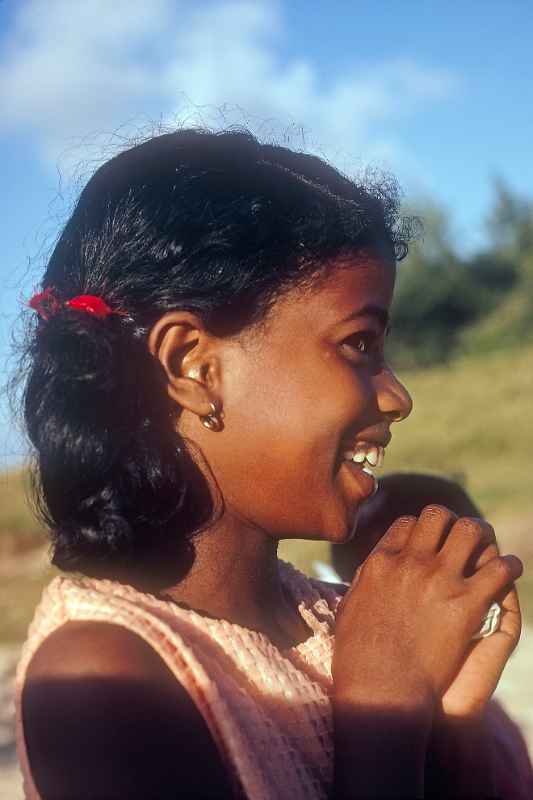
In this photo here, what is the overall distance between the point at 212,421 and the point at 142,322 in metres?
0.22

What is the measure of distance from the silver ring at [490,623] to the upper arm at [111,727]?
534mm

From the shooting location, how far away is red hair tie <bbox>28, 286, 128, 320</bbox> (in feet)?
5.50

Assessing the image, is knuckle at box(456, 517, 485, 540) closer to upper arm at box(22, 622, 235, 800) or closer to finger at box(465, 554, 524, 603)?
finger at box(465, 554, 524, 603)

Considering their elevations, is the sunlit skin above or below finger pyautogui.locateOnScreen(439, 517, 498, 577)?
above

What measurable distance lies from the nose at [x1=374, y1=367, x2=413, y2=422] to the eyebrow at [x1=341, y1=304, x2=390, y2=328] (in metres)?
0.10

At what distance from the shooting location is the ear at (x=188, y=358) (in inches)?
66.2

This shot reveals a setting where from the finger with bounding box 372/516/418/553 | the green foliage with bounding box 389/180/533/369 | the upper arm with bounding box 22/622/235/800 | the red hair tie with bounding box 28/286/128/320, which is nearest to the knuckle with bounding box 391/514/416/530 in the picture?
the finger with bounding box 372/516/418/553

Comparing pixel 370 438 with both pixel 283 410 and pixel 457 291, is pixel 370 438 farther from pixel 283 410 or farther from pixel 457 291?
pixel 457 291

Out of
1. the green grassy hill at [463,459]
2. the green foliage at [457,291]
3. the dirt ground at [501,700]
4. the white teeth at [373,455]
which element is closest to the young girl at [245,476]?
the white teeth at [373,455]

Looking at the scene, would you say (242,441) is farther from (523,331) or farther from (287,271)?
(523,331)

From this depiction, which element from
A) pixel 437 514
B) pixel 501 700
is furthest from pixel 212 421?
pixel 501 700

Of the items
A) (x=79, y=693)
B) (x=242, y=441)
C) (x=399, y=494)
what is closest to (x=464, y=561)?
(x=242, y=441)

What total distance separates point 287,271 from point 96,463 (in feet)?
1.63

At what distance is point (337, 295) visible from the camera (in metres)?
1.74
